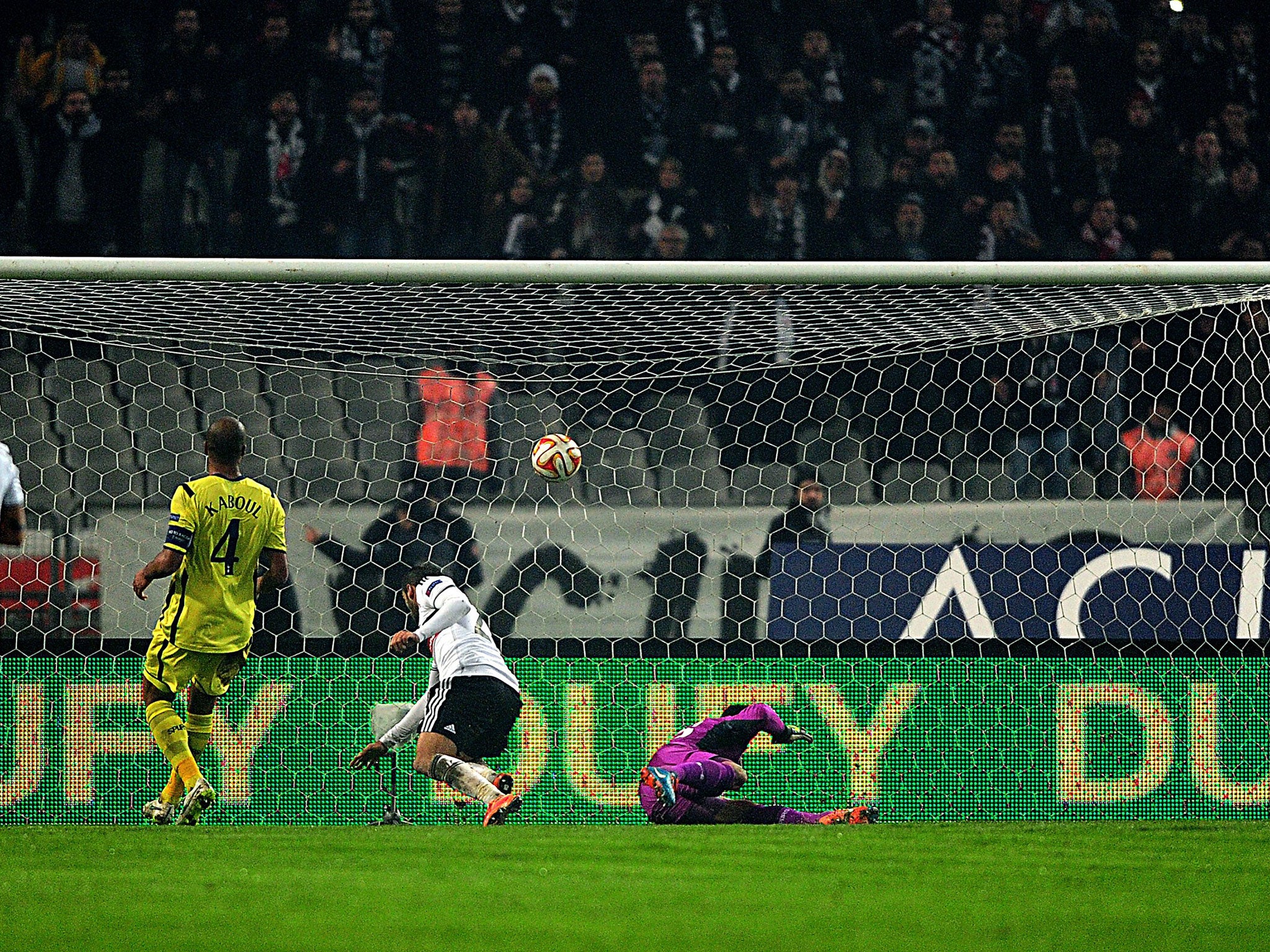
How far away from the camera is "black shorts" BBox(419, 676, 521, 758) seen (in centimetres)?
530

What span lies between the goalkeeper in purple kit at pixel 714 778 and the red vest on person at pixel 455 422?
1336mm

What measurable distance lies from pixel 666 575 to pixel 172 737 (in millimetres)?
1860

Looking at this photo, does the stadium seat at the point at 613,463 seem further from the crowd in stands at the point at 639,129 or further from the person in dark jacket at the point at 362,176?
the person in dark jacket at the point at 362,176

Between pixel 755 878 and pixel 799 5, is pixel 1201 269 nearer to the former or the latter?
pixel 755 878

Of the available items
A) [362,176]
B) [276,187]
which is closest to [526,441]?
[362,176]

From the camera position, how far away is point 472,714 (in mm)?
5332

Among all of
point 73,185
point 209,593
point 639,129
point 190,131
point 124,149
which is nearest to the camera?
point 209,593

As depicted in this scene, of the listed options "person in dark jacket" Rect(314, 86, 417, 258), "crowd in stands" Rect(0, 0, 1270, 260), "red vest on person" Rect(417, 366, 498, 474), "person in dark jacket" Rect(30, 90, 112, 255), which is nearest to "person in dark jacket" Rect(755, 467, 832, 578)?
"red vest on person" Rect(417, 366, 498, 474)

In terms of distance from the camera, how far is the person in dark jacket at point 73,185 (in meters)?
8.31

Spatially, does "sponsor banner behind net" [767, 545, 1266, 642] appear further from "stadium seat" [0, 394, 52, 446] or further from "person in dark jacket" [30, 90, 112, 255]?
"person in dark jacket" [30, 90, 112, 255]

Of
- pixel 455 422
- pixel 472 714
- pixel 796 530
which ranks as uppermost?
pixel 455 422

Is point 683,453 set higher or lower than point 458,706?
higher

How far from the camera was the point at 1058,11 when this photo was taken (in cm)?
917

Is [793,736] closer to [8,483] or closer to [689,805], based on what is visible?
[689,805]
